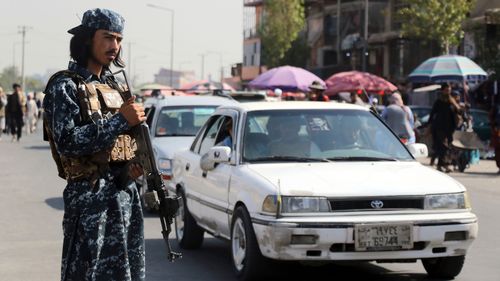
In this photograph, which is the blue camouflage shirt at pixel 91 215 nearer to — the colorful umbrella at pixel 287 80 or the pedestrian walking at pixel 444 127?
the pedestrian walking at pixel 444 127

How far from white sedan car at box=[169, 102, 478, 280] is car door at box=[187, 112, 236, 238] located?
0.01 metres

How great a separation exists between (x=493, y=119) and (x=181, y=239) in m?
15.1

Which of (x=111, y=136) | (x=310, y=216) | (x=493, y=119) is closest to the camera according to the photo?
(x=111, y=136)

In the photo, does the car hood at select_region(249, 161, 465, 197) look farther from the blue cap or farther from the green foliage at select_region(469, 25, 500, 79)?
the green foliage at select_region(469, 25, 500, 79)

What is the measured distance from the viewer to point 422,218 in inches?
343

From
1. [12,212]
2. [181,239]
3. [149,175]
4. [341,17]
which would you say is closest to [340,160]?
[181,239]

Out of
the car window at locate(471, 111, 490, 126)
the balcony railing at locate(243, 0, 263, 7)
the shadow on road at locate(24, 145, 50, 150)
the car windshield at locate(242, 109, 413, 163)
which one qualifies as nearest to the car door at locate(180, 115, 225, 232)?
the car windshield at locate(242, 109, 413, 163)

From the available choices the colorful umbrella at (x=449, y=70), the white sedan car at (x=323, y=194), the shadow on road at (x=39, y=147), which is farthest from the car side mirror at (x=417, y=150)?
the shadow on road at (x=39, y=147)

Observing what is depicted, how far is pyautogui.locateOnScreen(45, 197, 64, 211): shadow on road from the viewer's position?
15.8 metres

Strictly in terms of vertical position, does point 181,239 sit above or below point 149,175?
below

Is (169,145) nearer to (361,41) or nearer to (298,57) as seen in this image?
(361,41)

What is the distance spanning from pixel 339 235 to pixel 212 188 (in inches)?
80.7

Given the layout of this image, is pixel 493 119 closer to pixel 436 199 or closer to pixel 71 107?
pixel 436 199

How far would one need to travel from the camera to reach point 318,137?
32.8ft
